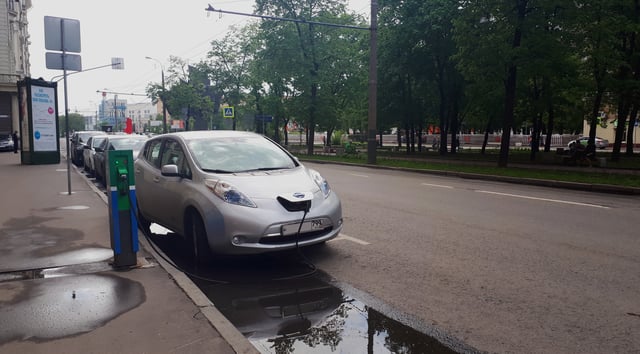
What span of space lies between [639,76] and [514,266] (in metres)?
21.7

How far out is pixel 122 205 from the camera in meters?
5.61

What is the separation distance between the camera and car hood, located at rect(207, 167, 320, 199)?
577 centimetres

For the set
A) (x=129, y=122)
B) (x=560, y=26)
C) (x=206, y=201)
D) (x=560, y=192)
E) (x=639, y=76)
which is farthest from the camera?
(x=129, y=122)

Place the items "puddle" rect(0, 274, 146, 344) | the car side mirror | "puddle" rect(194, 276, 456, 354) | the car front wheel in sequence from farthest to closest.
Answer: the car front wheel, the car side mirror, "puddle" rect(0, 274, 146, 344), "puddle" rect(194, 276, 456, 354)

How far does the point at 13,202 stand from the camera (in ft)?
35.1

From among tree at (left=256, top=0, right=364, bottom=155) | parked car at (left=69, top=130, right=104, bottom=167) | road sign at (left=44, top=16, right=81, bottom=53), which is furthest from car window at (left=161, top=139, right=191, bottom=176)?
tree at (left=256, top=0, right=364, bottom=155)

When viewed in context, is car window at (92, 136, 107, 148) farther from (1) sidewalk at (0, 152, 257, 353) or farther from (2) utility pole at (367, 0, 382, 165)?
(2) utility pole at (367, 0, 382, 165)

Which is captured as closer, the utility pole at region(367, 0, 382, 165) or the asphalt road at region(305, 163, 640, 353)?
the asphalt road at region(305, 163, 640, 353)

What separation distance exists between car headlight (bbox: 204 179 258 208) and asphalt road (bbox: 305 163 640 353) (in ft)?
3.95

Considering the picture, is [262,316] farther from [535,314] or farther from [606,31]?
[606,31]

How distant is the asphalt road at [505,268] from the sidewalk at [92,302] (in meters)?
1.74

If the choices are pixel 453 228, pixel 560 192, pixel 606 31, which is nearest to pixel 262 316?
pixel 453 228

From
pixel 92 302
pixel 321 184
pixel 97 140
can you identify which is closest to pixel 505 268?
pixel 321 184

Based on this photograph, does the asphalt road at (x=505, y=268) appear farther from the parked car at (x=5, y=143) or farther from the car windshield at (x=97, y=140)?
the parked car at (x=5, y=143)
